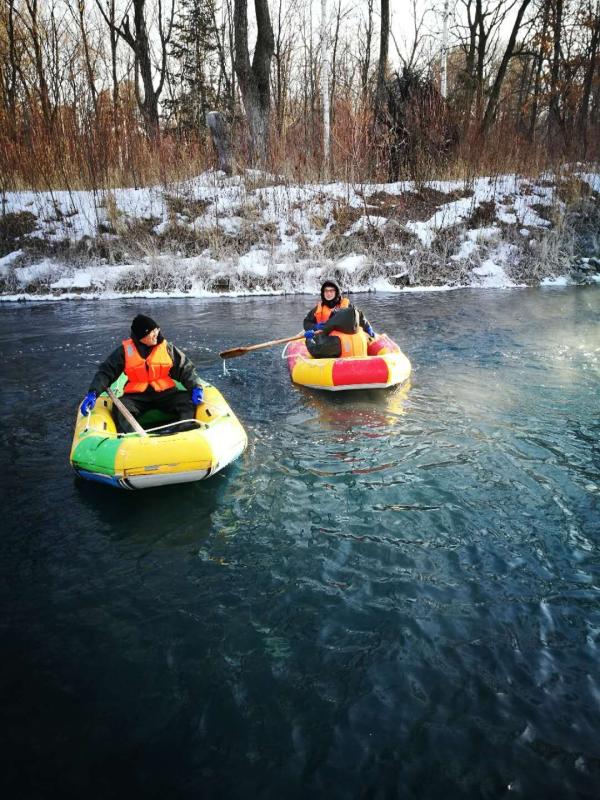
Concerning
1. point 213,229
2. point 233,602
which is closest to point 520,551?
point 233,602

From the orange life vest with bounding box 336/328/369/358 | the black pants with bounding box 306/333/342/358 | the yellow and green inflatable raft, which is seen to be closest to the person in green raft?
the yellow and green inflatable raft

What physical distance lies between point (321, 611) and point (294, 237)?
10595 mm

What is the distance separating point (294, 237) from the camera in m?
12.4

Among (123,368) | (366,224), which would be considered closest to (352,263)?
(366,224)

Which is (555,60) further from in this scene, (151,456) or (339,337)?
(151,456)

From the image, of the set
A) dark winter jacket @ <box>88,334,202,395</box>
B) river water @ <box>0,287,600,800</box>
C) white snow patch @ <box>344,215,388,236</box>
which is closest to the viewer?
river water @ <box>0,287,600,800</box>

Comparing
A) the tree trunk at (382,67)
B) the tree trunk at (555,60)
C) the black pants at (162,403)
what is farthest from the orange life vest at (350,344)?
the tree trunk at (555,60)

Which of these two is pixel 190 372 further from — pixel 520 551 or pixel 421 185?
pixel 421 185

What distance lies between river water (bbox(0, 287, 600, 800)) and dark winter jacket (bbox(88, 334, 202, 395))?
24.3 inches

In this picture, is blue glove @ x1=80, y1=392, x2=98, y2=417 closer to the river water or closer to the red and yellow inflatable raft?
the river water

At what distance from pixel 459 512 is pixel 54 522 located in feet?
7.98

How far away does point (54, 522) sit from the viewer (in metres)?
3.59

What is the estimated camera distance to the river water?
210 centimetres

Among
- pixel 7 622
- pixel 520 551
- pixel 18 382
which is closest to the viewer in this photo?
pixel 7 622
